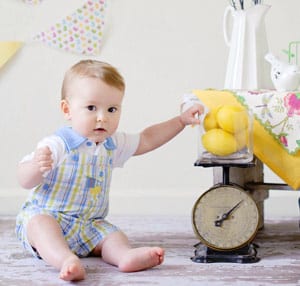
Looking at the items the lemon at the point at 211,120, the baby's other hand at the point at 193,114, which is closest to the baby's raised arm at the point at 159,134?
the baby's other hand at the point at 193,114

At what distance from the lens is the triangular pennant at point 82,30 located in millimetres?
2395

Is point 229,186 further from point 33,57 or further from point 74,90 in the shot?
point 33,57

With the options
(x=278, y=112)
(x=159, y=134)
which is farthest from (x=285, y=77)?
(x=159, y=134)

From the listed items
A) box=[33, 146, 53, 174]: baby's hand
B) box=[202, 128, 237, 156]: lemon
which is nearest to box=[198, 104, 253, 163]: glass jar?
box=[202, 128, 237, 156]: lemon

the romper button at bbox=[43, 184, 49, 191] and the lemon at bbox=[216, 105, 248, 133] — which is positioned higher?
the lemon at bbox=[216, 105, 248, 133]

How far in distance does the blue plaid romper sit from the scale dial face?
225 millimetres

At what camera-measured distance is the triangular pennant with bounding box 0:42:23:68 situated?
241 cm

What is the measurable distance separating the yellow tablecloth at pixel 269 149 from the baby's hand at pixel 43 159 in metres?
0.41

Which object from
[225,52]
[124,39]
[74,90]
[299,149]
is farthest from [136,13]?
[299,149]

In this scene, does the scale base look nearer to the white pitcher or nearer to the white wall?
the white pitcher

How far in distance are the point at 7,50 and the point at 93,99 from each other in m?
0.84

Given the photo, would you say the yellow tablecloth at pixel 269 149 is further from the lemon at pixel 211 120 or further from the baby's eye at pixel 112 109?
the baby's eye at pixel 112 109

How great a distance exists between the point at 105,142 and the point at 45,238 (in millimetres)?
289

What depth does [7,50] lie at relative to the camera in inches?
95.0
